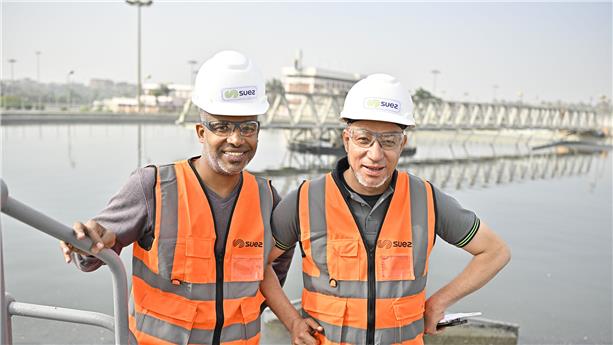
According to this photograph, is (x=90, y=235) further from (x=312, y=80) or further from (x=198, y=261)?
(x=312, y=80)

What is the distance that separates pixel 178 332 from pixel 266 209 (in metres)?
0.61

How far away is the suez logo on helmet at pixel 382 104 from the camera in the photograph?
2.14 metres

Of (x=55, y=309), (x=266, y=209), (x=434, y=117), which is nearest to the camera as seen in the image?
(x=55, y=309)

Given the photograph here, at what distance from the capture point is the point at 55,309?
1857 mm

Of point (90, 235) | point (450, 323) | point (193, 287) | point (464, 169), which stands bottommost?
point (464, 169)

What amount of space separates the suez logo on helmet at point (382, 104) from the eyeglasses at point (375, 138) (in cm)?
10

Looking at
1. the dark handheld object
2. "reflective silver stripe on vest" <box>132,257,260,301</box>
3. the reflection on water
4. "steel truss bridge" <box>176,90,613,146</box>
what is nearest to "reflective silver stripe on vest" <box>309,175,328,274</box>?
"reflective silver stripe on vest" <box>132,257,260,301</box>

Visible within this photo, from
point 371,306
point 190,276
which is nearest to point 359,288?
point 371,306

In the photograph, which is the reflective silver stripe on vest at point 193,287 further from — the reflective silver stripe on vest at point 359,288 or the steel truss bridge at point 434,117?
the steel truss bridge at point 434,117

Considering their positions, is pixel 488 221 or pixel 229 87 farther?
pixel 488 221

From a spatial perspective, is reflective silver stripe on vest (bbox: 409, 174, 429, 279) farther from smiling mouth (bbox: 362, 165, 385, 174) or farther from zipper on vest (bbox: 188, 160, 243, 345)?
zipper on vest (bbox: 188, 160, 243, 345)

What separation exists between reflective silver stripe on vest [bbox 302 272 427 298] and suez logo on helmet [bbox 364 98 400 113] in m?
0.70

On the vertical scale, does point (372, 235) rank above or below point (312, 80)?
below

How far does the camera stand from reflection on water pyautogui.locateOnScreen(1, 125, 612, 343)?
6480mm
